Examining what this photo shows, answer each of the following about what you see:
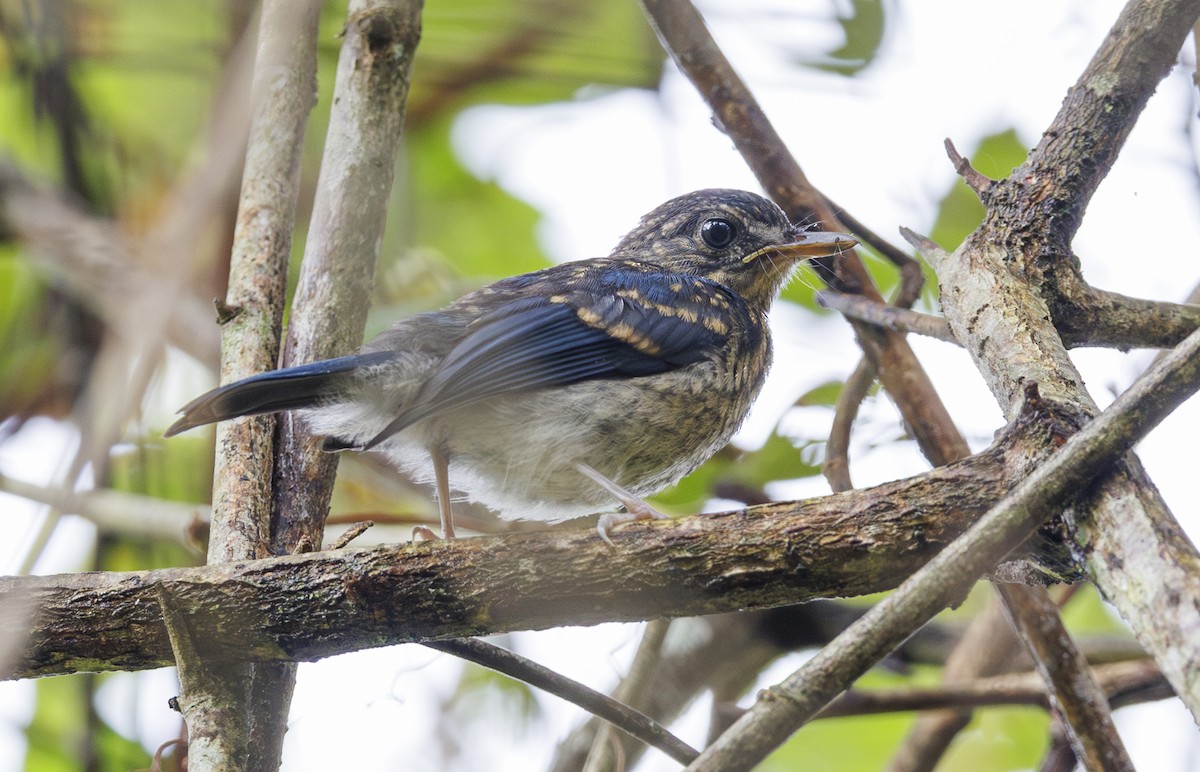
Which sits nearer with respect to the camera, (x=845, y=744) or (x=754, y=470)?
(x=754, y=470)

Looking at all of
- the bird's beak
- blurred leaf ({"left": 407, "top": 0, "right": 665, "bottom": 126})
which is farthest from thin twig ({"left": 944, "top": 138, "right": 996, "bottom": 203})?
blurred leaf ({"left": 407, "top": 0, "right": 665, "bottom": 126})

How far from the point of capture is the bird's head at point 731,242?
12.8ft

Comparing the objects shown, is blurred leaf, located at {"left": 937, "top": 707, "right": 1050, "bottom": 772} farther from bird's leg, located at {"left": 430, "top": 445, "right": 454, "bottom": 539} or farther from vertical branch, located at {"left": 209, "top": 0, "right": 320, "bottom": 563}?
vertical branch, located at {"left": 209, "top": 0, "right": 320, "bottom": 563}

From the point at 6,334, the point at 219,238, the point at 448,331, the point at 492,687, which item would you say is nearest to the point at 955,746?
the point at 492,687

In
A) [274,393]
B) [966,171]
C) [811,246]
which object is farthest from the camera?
[811,246]

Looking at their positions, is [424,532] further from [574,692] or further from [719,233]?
[719,233]

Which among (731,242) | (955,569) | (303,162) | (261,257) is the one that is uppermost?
(303,162)

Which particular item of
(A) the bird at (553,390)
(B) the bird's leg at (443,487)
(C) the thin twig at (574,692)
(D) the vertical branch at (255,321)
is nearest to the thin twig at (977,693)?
(A) the bird at (553,390)

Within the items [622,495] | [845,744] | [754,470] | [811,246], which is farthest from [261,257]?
[845,744]

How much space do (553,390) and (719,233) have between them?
1.26 meters

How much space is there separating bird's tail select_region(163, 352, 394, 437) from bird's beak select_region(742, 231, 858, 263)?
1.49 m

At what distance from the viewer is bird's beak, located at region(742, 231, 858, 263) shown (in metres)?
3.49

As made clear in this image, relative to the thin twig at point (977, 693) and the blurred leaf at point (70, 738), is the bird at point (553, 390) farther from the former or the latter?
the blurred leaf at point (70, 738)

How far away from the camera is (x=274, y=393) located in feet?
8.32
